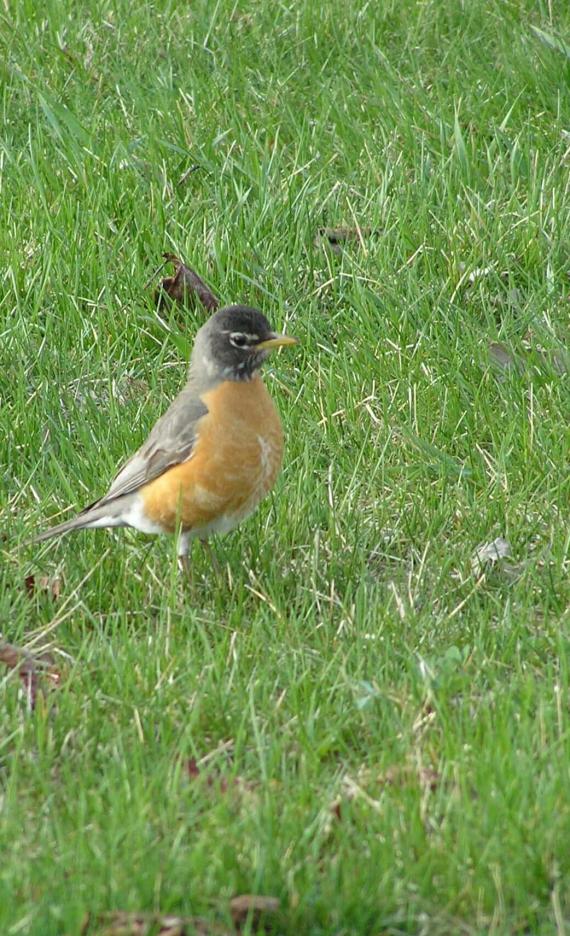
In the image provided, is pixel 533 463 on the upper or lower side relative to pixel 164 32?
lower

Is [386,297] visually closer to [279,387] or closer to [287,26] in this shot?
[279,387]

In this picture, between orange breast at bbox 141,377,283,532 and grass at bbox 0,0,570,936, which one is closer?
grass at bbox 0,0,570,936

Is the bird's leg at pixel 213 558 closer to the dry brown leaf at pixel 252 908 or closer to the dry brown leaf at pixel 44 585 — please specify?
the dry brown leaf at pixel 44 585

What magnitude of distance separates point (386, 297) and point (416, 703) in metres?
2.42

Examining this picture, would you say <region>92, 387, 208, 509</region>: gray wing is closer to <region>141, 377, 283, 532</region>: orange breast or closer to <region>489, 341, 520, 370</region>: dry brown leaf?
<region>141, 377, 283, 532</region>: orange breast

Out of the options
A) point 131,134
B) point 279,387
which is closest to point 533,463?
point 279,387

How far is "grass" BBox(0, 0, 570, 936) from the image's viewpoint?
3.01 metres

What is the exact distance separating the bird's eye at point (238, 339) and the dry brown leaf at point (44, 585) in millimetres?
Answer: 868

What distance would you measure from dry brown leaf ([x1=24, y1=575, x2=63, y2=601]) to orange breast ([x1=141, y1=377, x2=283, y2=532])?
34cm

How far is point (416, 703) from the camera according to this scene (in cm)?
358

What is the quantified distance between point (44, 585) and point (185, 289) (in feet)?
5.89

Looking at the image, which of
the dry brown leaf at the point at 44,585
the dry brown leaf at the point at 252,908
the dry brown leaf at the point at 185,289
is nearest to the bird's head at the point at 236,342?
the dry brown leaf at the point at 44,585

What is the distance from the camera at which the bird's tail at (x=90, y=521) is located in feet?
14.4

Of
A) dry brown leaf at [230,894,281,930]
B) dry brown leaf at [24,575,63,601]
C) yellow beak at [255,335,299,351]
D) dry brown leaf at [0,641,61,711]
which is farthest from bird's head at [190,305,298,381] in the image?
dry brown leaf at [230,894,281,930]
